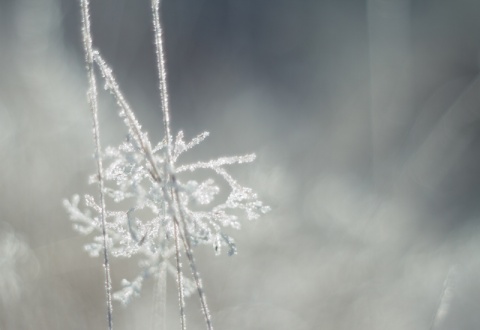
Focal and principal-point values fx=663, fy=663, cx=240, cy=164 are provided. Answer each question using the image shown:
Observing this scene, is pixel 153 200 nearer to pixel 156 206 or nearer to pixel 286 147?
pixel 156 206

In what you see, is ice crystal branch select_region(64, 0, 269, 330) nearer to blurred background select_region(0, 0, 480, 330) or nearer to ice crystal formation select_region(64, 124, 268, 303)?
ice crystal formation select_region(64, 124, 268, 303)

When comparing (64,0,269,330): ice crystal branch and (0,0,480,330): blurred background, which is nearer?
(64,0,269,330): ice crystal branch

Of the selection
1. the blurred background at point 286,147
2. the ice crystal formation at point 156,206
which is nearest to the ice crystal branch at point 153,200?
the ice crystal formation at point 156,206

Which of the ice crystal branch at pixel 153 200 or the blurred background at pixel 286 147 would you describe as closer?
the ice crystal branch at pixel 153 200

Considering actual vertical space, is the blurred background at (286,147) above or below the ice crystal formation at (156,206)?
above

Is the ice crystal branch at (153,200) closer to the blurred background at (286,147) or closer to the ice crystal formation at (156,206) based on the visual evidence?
the ice crystal formation at (156,206)

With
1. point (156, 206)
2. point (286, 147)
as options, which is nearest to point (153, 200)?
point (156, 206)

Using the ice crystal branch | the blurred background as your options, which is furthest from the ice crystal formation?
the blurred background

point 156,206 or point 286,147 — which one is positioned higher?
point 286,147
